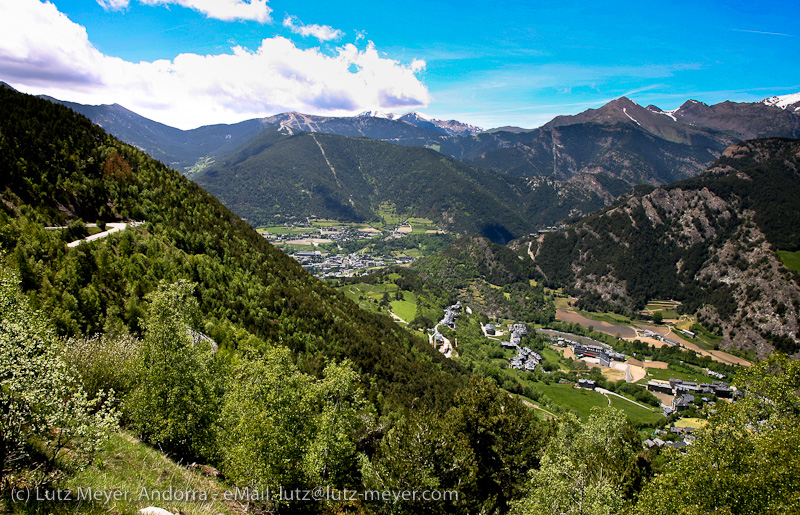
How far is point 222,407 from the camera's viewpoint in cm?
2400

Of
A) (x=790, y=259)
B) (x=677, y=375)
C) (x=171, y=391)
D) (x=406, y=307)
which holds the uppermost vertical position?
(x=790, y=259)

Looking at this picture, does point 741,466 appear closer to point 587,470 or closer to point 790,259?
point 587,470

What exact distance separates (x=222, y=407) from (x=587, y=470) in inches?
1115

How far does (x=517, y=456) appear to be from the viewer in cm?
2933

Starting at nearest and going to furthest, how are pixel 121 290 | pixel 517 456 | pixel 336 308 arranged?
pixel 517 456
pixel 121 290
pixel 336 308

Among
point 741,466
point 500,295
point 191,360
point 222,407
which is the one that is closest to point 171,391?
point 191,360

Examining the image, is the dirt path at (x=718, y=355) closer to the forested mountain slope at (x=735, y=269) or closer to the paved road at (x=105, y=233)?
the forested mountain slope at (x=735, y=269)

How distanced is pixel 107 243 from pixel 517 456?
152 ft

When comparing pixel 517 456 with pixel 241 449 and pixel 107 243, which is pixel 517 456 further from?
pixel 107 243

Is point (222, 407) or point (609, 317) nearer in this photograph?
point (222, 407)

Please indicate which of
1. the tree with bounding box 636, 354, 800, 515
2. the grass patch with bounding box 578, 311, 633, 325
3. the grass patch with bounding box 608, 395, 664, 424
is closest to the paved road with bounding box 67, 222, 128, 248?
the tree with bounding box 636, 354, 800, 515

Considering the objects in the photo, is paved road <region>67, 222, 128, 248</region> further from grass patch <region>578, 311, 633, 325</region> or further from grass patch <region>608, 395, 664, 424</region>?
grass patch <region>578, 311, 633, 325</region>

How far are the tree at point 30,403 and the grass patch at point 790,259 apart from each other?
21087 cm

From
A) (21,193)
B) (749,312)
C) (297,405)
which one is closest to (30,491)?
(297,405)
